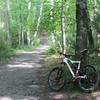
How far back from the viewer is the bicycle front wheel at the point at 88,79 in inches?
376

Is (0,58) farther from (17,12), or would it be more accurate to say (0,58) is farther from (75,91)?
(17,12)

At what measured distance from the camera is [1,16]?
134ft

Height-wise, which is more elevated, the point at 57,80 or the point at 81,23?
the point at 81,23

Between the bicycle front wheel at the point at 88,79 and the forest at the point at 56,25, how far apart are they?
3.81 feet

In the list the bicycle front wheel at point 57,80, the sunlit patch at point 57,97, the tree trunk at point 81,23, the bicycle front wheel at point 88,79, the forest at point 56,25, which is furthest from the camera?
the forest at point 56,25

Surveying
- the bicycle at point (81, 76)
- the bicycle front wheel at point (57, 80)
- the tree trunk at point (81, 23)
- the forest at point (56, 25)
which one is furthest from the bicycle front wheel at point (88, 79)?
the forest at point (56, 25)

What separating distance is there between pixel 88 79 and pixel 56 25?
1257cm

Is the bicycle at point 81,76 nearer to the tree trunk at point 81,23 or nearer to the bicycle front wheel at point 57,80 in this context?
the bicycle front wheel at point 57,80

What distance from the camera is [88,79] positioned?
9672 mm

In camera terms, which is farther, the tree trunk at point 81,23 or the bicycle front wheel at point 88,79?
the tree trunk at point 81,23

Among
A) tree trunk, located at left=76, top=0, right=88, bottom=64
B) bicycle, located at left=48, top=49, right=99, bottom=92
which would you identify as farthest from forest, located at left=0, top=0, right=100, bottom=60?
bicycle, located at left=48, top=49, right=99, bottom=92

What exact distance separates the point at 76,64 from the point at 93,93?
1.19 m

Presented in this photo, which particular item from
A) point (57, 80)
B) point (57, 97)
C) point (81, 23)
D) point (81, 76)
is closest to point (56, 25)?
point (81, 23)

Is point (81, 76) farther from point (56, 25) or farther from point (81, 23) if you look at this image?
point (56, 25)
